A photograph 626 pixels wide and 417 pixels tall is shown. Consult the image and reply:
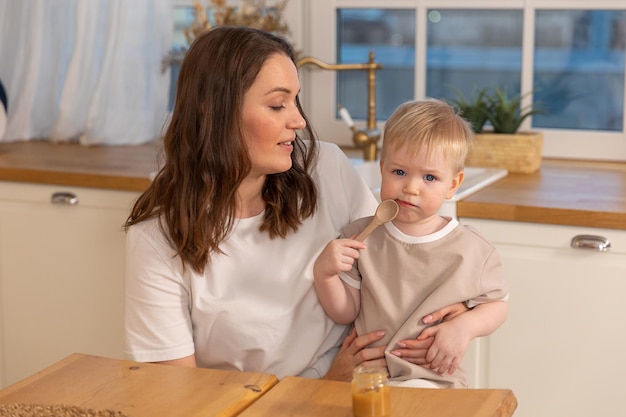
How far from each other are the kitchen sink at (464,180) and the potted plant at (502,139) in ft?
0.15

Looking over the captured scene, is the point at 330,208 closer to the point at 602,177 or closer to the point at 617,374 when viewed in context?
the point at 617,374

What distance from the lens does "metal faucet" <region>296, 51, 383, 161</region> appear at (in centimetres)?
291

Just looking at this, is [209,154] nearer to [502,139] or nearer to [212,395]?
[212,395]

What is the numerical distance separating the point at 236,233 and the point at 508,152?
114 centimetres

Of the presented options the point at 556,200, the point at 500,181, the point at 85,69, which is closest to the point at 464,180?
the point at 500,181

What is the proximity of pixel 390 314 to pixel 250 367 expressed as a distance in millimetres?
304

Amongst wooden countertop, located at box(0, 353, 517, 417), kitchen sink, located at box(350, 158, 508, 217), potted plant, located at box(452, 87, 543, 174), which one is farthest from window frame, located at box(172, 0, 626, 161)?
wooden countertop, located at box(0, 353, 517, 417)

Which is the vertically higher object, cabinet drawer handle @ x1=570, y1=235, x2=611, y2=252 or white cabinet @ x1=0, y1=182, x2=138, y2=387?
cabinet drawer handle @ x1=570, y1=235, x2=611, y2=252

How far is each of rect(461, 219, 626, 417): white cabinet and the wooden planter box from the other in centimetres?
46

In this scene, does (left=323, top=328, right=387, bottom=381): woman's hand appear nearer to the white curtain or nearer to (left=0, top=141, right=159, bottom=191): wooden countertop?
(left=0, top=141, right=159, bottom=191): wooden countertop

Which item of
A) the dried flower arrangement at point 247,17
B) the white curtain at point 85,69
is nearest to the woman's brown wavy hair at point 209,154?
the dried flower arrangement at point 247,17

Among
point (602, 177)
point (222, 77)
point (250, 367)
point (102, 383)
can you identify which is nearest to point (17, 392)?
point (102, 383)

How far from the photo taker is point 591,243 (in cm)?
223

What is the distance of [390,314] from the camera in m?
1.76
